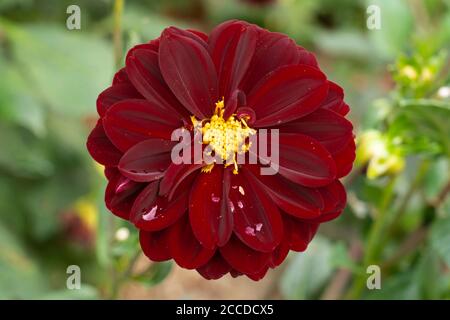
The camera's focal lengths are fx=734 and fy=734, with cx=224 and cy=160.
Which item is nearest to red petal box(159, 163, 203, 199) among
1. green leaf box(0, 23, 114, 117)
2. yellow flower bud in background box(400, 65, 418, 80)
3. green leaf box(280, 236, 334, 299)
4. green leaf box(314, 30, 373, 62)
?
yellow flower bud in background box(400, 65, 418, 80)

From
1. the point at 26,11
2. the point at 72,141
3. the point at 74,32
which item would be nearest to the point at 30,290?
the point at 72,141

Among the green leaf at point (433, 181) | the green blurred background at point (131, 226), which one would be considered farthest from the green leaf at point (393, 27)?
the green leaf at point (433, 181)

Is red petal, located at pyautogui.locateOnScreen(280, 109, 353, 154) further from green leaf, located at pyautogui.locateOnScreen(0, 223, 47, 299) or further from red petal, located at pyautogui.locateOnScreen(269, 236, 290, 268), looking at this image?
green leaf, located at pyautogui.locateOnScreen(0, 223, 47, 299)

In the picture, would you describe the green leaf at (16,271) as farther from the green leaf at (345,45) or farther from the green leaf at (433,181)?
the green leaf at (345,45)

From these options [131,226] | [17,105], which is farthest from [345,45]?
[131,226]

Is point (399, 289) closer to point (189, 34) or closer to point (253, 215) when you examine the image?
point (253, 215)

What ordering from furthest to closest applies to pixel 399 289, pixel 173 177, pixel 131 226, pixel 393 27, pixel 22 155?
1. pixel 22 155
2. pixel 393 27
3. pixel 399 289
4. pixel 131 226
5. pixel 173 177

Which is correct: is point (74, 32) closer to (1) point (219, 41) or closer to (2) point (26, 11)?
(2) point (26, 11)
